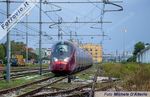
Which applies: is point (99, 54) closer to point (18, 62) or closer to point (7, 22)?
point (18, 62)

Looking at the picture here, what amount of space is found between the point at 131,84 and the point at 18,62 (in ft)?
234

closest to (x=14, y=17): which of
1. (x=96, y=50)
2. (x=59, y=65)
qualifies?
(x=59, y=65)

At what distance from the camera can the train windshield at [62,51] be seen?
1623 inches

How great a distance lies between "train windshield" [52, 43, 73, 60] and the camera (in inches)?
1623

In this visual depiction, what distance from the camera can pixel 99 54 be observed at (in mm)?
138500

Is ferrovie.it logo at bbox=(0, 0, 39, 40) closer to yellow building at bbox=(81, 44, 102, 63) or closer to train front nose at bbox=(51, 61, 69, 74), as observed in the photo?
train front nose at bbox=(51, 61, 69, 74)

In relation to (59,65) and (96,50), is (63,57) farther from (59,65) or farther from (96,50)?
(96,50)

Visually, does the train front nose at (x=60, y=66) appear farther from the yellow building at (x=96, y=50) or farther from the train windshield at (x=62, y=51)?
the yellow building at (x=96, y=50)

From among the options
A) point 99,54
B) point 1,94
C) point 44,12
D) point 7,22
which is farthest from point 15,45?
point 1,94

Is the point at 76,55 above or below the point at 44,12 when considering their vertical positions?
below

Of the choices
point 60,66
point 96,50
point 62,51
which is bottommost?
point 60,66

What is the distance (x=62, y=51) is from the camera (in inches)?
1625

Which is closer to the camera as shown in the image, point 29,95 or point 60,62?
point 29,95

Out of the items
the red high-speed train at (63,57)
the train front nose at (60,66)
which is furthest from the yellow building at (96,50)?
the train front nose at (60,66)
